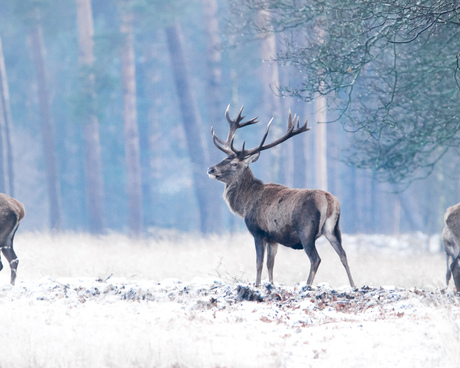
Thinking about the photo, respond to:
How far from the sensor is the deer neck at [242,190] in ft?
33.3

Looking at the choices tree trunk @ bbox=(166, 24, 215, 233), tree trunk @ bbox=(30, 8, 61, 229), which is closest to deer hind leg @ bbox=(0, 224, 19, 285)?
tree trunk @ bbox=(166, 24, 215, 233)

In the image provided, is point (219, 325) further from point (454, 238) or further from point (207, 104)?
point (207, 104)

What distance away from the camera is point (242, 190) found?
10.3 meters

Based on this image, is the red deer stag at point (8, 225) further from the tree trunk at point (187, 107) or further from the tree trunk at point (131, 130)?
the tree trunk at point (187, 107)

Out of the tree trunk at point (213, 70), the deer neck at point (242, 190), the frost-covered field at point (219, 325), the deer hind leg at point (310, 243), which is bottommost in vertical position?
the frost-covered field at point (219, 325)

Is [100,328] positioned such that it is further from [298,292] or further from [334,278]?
[334,278]

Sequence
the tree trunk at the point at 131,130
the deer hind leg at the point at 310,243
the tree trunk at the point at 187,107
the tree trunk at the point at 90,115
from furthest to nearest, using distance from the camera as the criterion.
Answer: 1. the tree trunk at the point at 187,107
2. the tree trunk at the point at 131,130
3. the tree trunk at the point at 90,115
4. the deer hind leg at the point at 310,243

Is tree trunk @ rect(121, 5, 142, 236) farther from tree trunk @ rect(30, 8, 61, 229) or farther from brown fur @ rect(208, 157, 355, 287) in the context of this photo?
brown fur @ rect(208, 157, 355, 287)

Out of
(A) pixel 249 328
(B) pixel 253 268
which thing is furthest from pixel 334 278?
(A) pixel 249 328

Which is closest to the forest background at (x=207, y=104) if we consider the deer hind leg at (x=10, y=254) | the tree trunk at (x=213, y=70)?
the tree trunk at (x=213, y=70)

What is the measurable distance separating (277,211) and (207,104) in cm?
2040

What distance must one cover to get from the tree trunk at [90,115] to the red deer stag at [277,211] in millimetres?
15395

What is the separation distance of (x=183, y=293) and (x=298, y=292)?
140cm

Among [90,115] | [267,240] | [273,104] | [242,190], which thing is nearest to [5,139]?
[90,115]
